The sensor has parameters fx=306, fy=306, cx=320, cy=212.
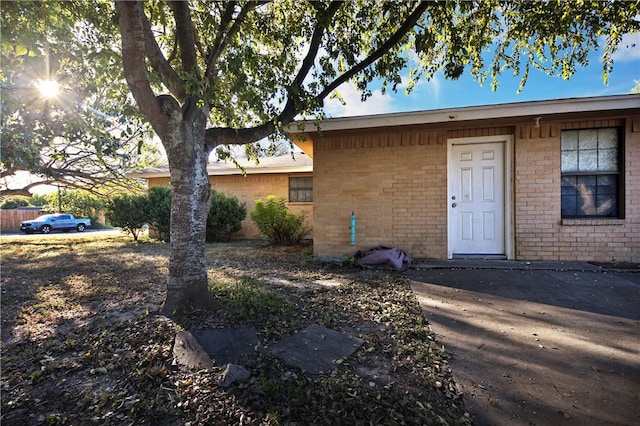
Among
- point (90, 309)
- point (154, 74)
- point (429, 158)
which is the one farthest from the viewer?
point (429, 158)

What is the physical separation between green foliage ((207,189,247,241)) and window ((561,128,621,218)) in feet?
30.7

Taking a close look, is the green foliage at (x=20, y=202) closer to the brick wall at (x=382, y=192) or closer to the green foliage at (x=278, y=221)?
the green foliage at (x=278, y=221)

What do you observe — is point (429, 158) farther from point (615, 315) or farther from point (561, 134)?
point (615, 315)

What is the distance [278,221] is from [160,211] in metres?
4.32

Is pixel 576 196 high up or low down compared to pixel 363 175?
down

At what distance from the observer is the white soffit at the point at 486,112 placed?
5086 mm

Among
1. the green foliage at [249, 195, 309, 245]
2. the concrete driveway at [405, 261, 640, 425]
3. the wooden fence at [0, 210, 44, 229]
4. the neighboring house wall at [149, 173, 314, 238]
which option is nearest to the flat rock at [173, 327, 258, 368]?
the concrete driveway at [405, 261, 640, 425]

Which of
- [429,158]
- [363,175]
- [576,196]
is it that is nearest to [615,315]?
[576,196]

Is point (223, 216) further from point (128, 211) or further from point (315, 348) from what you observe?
point (315, 348)

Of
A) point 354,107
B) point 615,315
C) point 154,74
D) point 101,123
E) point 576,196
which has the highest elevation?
point 354,107

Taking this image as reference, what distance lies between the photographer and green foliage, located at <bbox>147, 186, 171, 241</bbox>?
10484mm

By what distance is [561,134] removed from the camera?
5.77 meters

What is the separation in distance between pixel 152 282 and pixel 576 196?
303 inches

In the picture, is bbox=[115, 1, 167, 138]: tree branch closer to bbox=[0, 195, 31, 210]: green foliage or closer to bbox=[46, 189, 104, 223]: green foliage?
bbox=[46, 189, 104, 223]: green foliage
